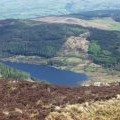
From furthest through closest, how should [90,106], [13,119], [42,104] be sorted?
[42,104], [90,106], [13,119]

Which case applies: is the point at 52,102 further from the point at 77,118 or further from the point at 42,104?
the point at 77,118

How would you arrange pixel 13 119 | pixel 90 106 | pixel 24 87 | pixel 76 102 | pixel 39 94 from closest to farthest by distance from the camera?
pixel 13 119
pixel 90 106
pixel 76 102
pixel 39 94
pixel 24 87

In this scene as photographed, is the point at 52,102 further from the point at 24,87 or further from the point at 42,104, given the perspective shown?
the point at 24,87

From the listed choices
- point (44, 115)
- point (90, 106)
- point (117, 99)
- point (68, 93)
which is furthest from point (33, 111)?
point (68, 93)

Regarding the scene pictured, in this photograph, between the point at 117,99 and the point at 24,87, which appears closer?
the point at 117,99

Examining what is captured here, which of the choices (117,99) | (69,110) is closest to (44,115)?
(69,110)

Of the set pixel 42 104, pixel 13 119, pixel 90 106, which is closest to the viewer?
pixel 13 119
